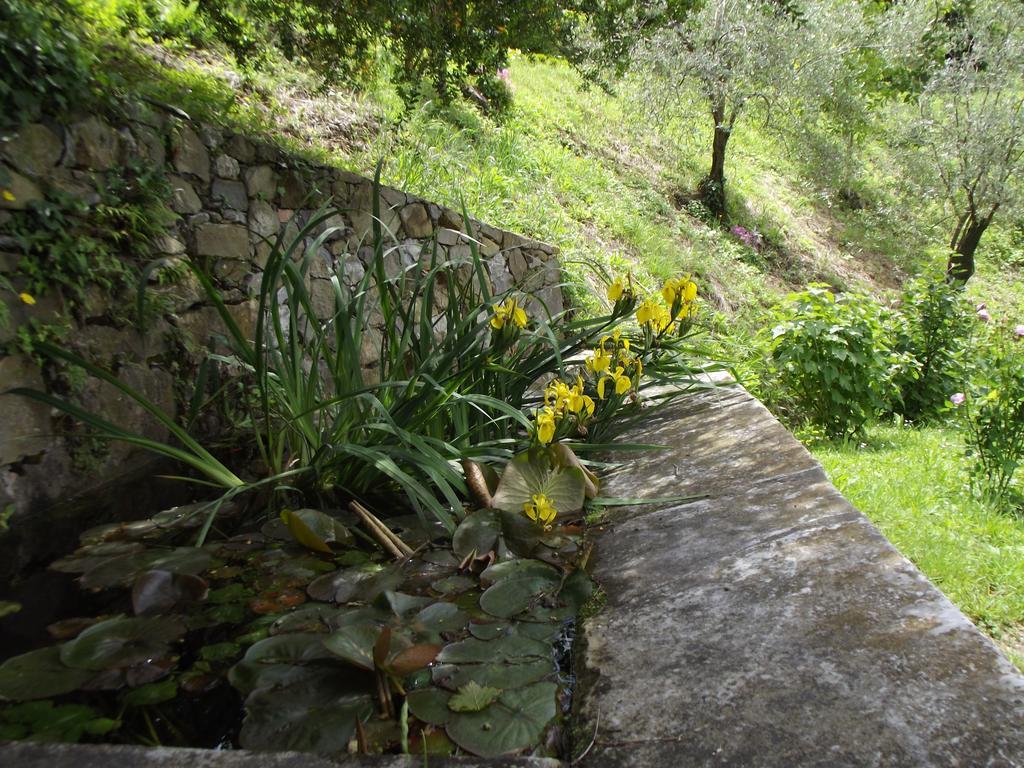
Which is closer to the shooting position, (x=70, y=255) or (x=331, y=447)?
(x=331, y=447)

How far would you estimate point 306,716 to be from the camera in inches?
34.2

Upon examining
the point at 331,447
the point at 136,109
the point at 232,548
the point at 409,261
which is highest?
the point at 136,109

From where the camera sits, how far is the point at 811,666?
0.88 meters

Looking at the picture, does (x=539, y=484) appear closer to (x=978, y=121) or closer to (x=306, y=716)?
(x=306, y=716)

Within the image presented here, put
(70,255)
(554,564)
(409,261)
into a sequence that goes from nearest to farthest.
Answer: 1. (554,564)
2. (70,255)
3. (409,261)

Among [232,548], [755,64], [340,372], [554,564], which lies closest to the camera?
[554,564]

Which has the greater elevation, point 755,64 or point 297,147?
point 755,64

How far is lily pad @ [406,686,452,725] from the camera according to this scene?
2.85 ft

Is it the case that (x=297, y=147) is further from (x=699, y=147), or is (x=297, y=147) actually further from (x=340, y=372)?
(x=699, y=147)

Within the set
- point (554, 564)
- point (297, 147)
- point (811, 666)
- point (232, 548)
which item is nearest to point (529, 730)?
point (811, 666)

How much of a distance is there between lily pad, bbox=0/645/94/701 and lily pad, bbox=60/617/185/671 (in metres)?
A: 0.01

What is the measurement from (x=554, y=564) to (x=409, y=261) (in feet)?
8.87

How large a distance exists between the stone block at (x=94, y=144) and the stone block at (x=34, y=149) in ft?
0.20

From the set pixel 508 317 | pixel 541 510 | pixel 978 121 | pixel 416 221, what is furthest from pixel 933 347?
pixel 978 121
